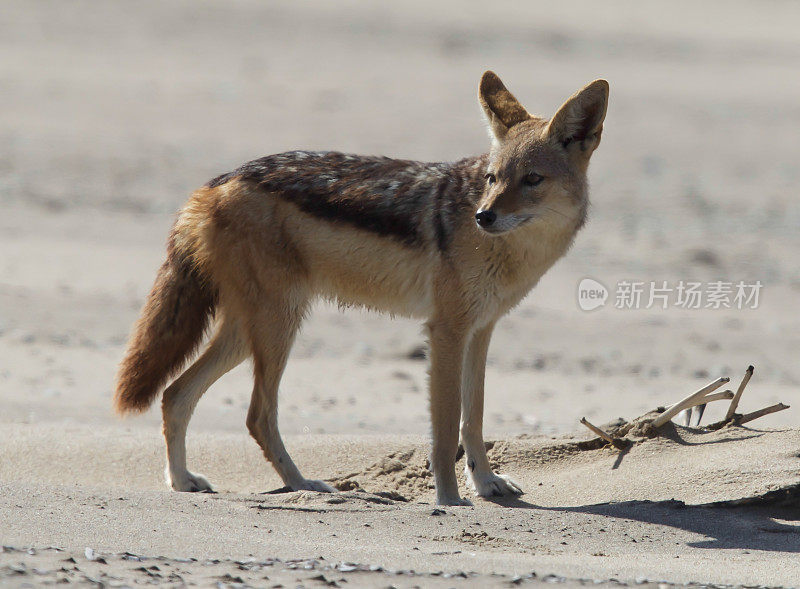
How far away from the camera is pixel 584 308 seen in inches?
413

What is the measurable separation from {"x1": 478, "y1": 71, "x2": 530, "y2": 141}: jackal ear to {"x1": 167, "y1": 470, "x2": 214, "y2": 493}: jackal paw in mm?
2218

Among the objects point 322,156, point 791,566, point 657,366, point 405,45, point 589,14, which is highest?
point 589,14

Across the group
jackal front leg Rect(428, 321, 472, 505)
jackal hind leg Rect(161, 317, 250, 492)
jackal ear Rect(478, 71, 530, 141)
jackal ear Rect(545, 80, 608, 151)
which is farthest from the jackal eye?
jackal hind leg Rect(161, 317, 250, 492)

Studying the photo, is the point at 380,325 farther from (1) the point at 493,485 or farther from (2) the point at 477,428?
(1) the point at 493,485

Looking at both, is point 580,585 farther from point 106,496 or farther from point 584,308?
point 584,308

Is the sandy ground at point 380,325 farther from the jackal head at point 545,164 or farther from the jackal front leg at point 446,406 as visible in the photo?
the jackal head at point 545,164

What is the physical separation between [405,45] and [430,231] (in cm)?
1889

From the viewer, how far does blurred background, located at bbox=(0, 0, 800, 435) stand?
8359 mm

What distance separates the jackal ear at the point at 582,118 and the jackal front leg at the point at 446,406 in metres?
1.06

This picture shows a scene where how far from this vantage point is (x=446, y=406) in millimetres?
5371

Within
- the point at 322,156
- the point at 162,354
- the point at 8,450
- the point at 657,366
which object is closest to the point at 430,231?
the point at 322,156

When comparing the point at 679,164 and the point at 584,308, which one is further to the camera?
the point at 679,164

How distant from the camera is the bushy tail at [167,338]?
5.77 metres

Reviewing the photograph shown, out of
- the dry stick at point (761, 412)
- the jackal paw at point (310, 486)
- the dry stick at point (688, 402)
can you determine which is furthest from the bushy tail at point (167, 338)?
the dry stick at point (761, 412)
